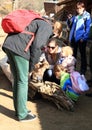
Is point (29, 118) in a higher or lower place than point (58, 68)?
lower

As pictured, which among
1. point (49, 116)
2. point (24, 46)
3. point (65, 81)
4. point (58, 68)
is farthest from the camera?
point (58, 68)

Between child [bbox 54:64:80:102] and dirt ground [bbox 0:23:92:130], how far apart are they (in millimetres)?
193

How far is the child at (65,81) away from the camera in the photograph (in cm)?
604

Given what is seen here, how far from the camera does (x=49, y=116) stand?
→ 18.4 ft

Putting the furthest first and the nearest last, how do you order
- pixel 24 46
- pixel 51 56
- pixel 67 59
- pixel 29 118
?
1. pixel 51 56
2. pixel 67 59
3. pixel 29 118
4. pixel 24 46

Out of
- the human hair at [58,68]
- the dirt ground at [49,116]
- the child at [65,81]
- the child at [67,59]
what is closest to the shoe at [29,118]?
the dirt ground at [49,116]

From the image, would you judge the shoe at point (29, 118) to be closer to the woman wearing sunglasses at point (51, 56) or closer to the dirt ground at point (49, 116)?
the dirt ground at point (49, 116)

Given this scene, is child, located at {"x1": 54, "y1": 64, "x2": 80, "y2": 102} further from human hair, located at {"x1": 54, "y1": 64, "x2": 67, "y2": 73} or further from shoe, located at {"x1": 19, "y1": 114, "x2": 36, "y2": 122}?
shoe, located at {"x1": 19, "y1": 114, "x2": 36, "y2": 122}

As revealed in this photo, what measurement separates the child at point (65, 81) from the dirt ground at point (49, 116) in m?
0.19

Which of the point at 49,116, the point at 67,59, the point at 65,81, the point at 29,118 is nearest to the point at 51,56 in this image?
the point at 67,59

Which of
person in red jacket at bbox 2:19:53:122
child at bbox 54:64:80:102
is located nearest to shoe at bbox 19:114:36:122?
person in red jacket at bbox 2:19:53:122

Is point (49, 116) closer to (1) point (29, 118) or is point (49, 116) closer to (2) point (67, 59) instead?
(1) point (29, 118)

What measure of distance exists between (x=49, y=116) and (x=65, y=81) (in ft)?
2.58

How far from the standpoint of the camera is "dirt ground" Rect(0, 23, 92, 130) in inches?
205
